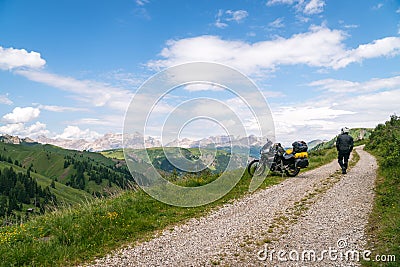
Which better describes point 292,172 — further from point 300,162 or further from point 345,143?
point 345,143

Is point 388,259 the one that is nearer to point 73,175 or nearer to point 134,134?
point 134,134

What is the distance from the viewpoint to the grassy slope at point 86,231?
23.1 feet

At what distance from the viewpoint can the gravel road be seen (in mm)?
6645

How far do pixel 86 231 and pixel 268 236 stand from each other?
5059 mm

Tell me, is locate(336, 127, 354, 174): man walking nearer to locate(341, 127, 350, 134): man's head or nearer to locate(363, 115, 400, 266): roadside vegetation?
locate(341, 127, 350, 134): man's head

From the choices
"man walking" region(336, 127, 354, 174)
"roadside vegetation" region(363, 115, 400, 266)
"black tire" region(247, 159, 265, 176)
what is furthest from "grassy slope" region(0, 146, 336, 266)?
"man walking" region(336, 127, 354, 174)

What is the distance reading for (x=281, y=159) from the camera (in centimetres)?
1798

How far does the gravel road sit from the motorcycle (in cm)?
533

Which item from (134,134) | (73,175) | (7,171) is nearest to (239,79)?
(134,134)

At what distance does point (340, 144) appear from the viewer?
58.3ft

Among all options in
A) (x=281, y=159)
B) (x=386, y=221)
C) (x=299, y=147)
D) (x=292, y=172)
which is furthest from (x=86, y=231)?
(x=299, y=147)

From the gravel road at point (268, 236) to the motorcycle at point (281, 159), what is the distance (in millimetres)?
5332

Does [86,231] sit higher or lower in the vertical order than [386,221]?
lower

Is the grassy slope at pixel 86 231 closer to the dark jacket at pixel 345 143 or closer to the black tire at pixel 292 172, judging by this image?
the black tire at pixel 292 172
